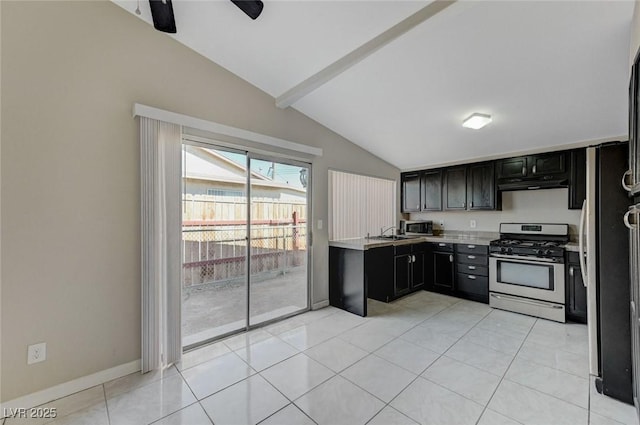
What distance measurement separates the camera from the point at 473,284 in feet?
12.9

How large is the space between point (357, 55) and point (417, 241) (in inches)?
115

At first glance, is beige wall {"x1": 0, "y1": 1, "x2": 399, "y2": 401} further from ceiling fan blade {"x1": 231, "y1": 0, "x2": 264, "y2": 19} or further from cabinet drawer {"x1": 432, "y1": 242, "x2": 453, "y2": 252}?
cabinet drawer {"x1": 432, "y1": 242, "x2": 453, "y2": 252}

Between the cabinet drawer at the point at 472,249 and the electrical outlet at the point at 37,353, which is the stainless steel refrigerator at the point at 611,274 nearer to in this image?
the cabinet drawer at the point at 472,249

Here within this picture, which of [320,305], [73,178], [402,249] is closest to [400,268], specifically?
[402,249]

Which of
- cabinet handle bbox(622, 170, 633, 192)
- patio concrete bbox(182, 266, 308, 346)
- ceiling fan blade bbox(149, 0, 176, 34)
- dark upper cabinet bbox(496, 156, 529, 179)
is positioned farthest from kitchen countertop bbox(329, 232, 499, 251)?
ceiling fan blade bbox(149, 0, 176, 34)

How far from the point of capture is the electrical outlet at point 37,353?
189cm

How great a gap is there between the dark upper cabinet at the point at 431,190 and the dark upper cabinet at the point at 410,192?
11 cm

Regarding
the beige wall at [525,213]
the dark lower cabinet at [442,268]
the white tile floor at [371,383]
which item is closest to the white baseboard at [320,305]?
the white tile floor at [371,383]

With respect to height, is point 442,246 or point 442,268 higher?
point 442,246

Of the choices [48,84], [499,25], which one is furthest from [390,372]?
[48,84]

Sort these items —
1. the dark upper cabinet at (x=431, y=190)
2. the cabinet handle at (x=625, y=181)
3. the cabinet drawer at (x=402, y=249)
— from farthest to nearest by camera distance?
the dark upper cabinet at (x=431, y=190) < the cabinet drawer at (x=402, y=249) < the cabinet handle at (x=625, y=181)

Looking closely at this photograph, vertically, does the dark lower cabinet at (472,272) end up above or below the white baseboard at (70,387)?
above

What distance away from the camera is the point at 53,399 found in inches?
76.3

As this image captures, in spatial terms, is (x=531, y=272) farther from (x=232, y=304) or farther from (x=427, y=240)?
(x=232, y=304)
